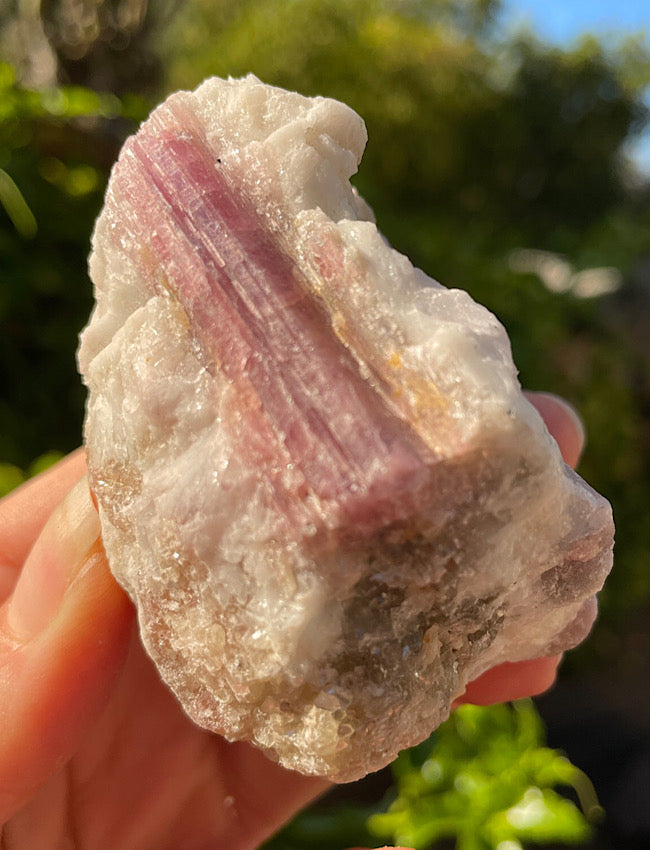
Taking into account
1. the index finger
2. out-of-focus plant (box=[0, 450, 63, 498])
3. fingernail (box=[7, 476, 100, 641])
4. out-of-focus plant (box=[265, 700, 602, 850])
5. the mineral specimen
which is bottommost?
out-of-focus plant (box=[265, 700, 602, 850])

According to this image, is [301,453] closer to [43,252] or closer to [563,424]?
[563,424]

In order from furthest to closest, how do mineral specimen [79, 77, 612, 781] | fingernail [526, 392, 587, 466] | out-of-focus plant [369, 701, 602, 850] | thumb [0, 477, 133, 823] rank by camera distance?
out-of-focus plant [369, 701, 602, 850] < fingernail [526, 392, 587, 466] < thumb [0, 477, 133, 823] < mineral specimen [79, 77, 612, 781]

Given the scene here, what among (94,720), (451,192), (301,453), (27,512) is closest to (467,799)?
(94,720)

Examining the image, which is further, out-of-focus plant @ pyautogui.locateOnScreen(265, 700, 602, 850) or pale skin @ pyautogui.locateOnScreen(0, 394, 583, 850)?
out-of-focus plant @ pyautogui.locateOnScreen(265, 700, 602, 850)

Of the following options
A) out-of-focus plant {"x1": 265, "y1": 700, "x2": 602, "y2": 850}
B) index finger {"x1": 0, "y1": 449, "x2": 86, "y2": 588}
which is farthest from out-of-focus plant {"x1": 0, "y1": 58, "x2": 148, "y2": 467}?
out-of-focus plant {"x1": 265, "y1": 700, "x2": 602, "y2": 850}

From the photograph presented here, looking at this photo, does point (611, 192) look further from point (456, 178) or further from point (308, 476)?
point (308, 476)

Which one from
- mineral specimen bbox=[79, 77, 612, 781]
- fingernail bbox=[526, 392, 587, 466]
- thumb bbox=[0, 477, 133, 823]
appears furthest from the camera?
fingernail bbox=[526, 392, 587, 466]

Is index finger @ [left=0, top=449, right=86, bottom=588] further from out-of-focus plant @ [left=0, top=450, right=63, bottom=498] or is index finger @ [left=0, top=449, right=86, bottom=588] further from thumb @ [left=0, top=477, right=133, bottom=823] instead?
out-of-focus plant @ [left=0, top=450, right=63, bottom=498]
